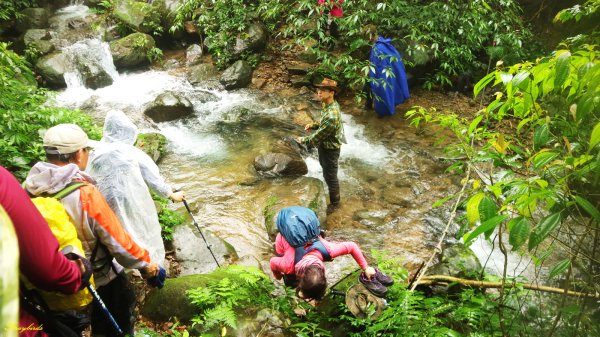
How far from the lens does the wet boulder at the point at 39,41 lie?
10469 mm

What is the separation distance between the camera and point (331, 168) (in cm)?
612

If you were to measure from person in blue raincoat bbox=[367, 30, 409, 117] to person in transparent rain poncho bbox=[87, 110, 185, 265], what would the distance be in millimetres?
5453

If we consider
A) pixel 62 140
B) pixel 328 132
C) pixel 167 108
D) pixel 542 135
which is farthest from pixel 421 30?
pixel 62 140

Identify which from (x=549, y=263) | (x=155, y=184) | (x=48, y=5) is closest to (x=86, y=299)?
(x=155, y=184)

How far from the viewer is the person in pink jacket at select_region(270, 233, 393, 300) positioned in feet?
10.4

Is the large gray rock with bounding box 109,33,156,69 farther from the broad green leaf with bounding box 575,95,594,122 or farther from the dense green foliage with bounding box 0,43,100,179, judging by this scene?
the broad green leaf with bounding box 575,95,594,122

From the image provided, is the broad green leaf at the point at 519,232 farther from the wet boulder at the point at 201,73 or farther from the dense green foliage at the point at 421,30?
the wet boulder at the point at 201,73

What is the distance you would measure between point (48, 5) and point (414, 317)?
16276 millimetres

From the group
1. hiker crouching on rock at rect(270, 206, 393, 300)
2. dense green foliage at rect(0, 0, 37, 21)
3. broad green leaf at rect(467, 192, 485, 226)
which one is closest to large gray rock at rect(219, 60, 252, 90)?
dense green foliage at rect(0, 0, 37, 21)

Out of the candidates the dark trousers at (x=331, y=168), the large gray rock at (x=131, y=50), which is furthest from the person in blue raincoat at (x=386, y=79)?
the large gray rock at (x=131, y=50)

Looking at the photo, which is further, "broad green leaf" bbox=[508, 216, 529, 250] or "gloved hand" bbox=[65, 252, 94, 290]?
"gloved hand" bbox=[65, 252, 94, 290]

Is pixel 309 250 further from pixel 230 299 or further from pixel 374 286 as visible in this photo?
pixel 230 299

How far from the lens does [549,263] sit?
16.8 feet

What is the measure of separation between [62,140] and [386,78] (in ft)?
22.5
